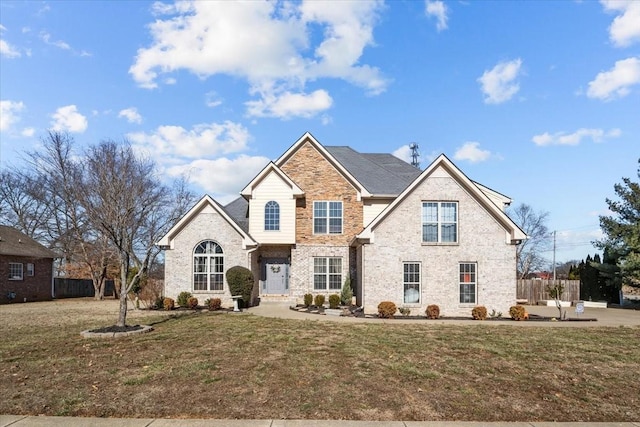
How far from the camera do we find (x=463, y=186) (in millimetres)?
20359

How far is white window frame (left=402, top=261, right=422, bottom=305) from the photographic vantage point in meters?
20.0

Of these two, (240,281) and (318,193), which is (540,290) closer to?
(318,193)

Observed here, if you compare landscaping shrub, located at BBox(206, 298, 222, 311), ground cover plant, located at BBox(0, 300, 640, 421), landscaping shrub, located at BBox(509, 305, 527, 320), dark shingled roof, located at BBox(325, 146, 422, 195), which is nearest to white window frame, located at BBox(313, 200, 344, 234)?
dark shingled roof, located at BBox(325, 146, 422, 195)

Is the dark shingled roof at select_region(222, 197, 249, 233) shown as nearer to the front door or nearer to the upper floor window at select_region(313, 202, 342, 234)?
the front door

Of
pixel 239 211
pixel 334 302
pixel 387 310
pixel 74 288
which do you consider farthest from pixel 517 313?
pixel 74 288

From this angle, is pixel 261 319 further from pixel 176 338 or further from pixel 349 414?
pixel 349 414

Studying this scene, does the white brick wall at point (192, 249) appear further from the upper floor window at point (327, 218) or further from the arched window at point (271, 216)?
the upper floor window at point (327, 218)

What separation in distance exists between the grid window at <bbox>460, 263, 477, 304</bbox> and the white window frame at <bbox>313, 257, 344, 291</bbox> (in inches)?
291

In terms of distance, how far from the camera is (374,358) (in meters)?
10.0

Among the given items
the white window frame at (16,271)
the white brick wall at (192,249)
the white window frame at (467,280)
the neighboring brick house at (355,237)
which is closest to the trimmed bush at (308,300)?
the neighboring brick house at (355,237)

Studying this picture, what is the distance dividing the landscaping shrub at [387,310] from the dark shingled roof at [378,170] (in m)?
8.20

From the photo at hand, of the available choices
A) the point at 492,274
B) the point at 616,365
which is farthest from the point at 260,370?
the point at 492,274

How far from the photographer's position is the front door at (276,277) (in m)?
26.1

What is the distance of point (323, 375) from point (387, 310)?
10.9m
